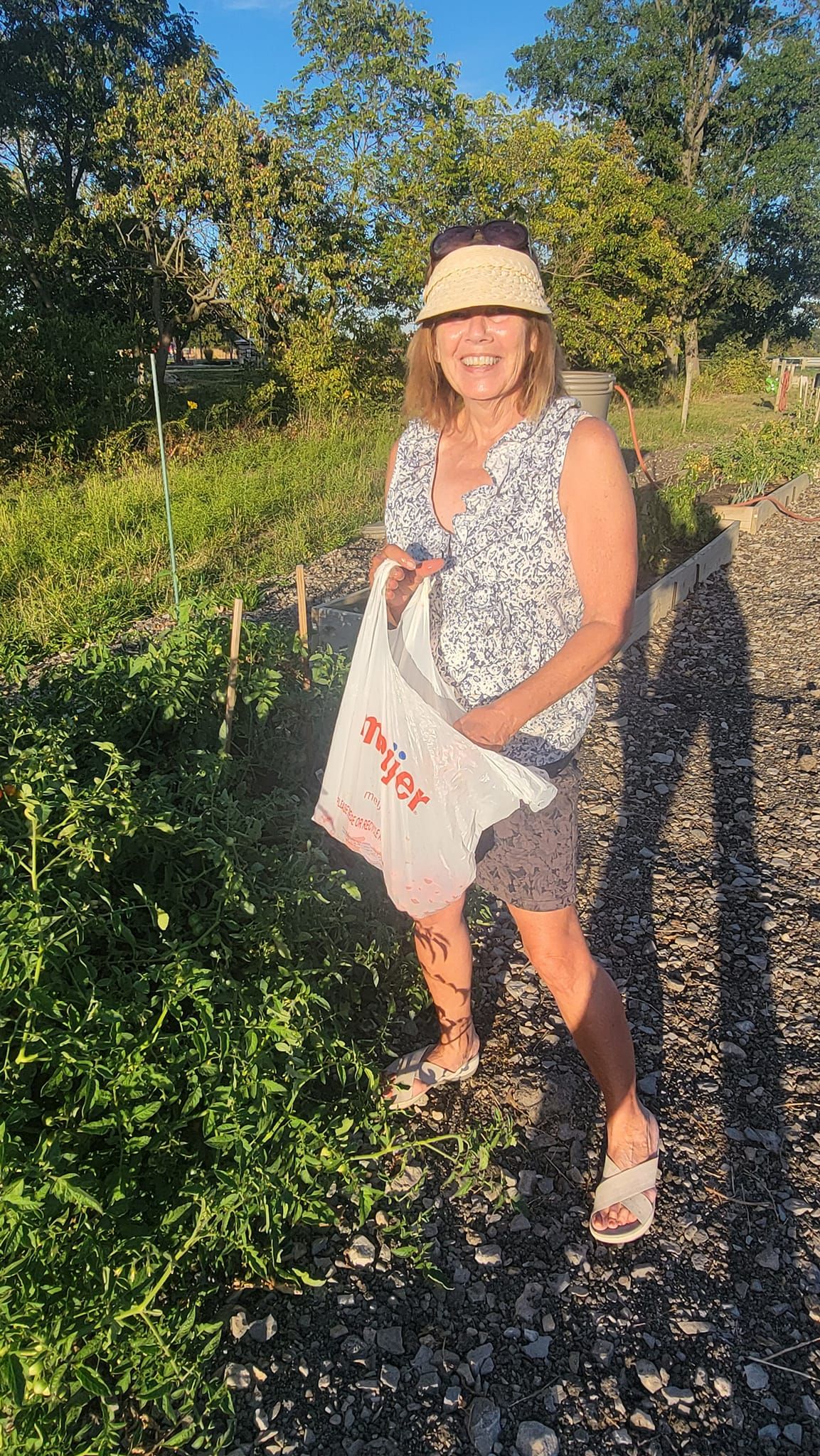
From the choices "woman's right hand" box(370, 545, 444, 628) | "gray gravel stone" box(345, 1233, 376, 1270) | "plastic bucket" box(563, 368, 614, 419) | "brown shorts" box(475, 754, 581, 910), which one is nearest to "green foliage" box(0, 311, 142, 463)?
"plastic bucket" box(563, 368, 614, 419)

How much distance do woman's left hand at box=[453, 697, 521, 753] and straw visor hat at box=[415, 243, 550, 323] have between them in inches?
27.8

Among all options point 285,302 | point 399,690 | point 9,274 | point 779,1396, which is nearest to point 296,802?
point 399,690

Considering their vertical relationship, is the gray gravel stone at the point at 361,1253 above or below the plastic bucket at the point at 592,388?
below

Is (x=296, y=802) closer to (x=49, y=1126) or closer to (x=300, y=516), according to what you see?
(x=49, y=1126)

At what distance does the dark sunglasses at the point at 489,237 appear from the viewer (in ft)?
5.65

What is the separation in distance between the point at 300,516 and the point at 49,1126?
6.88 meters

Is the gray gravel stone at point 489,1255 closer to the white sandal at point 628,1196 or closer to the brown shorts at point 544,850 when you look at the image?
the white sandal at point 628,1196

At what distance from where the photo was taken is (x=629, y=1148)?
205cm

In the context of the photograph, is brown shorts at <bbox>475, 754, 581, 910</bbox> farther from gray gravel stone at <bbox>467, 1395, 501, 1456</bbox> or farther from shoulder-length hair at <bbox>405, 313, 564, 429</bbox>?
gray gravel stone at <bbox>467, 1395, 501, 1456</bbox>

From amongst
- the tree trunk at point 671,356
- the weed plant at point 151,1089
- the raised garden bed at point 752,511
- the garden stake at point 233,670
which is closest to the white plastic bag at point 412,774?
the weed plant at point 151,1089

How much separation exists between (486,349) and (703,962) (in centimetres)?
200

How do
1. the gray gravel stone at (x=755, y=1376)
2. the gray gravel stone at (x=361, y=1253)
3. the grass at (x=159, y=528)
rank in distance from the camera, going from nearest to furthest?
the gray gravel stone at (x=755, y=1376) → the gray gravel stone at (x=361, y=1253) → the grass at (x=159, y=528)

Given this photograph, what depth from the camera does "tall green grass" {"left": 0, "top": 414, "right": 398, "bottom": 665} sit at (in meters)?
5.50

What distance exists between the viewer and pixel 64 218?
45.7ft
